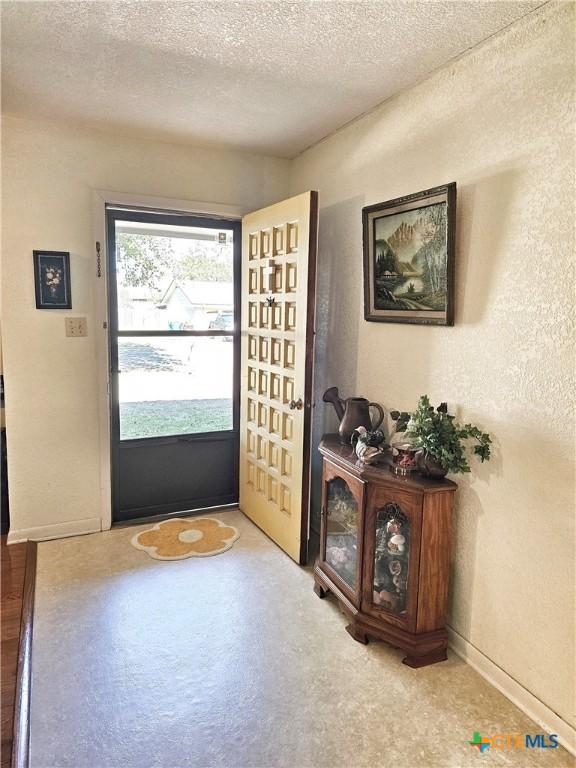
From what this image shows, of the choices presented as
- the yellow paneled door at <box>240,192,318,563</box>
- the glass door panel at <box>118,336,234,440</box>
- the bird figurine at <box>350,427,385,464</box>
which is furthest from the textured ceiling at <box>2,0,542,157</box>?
the bird figurine at <box>350,427,385,464</box>

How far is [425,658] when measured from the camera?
2.13m

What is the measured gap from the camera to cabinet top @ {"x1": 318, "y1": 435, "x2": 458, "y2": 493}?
206 centimetres

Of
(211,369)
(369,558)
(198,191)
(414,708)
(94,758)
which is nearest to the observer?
(94,758)

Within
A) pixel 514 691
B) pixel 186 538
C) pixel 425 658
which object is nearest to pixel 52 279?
pixel 186 538

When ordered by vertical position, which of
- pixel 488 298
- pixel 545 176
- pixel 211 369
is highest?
pixel 545 176

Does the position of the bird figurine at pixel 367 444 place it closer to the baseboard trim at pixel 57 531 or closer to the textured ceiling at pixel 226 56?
the textured ceiling at pixel 226 56

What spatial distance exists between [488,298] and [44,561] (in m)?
2.67

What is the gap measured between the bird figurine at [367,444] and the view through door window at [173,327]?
1393 millimetres

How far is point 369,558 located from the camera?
223 cm

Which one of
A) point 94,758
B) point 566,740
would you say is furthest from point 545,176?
point 94,758

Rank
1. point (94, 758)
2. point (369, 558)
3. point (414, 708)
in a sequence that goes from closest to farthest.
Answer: point (94, 758) < point (414, 708) < point (369, 558)

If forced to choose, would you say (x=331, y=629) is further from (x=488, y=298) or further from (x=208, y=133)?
(x=208, y=133)

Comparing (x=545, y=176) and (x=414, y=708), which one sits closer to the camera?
(x=545, y=176)

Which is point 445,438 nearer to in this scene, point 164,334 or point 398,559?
point 398,559
